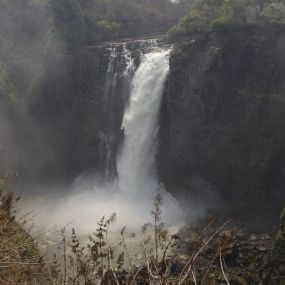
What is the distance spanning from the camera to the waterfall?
3494 cm

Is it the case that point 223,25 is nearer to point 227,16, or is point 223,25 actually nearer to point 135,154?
A: point 227,16

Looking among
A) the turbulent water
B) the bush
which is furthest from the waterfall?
the bush

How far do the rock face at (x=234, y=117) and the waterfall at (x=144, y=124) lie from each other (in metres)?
1.67

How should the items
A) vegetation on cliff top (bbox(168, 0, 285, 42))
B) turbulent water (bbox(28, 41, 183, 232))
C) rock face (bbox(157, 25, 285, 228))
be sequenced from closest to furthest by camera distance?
rock face (bbox(157, 25, 285, 228)) < vegetation on cliff top (bbox(168, 0, 285, 42)) < turbulent water (bbox(28, 41, 183, 232))

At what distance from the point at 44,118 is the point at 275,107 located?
20522mm

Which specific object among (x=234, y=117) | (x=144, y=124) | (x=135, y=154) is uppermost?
(x=234, y=117)

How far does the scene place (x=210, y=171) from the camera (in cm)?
3281

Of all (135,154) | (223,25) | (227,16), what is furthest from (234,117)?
(135,154)

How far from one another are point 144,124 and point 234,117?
23.8ft

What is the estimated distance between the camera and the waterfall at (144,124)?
1375 inches

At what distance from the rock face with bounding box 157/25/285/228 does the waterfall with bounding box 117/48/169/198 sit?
5.46ft

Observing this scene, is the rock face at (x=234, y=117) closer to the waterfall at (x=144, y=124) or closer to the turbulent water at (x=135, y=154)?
the waterfall at (x=144, y=124)

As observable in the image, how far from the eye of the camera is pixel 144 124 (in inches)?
1395

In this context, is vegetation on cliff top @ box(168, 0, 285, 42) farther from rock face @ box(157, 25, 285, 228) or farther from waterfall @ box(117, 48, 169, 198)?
waterfall @ box(117, 48, 169, 198)
